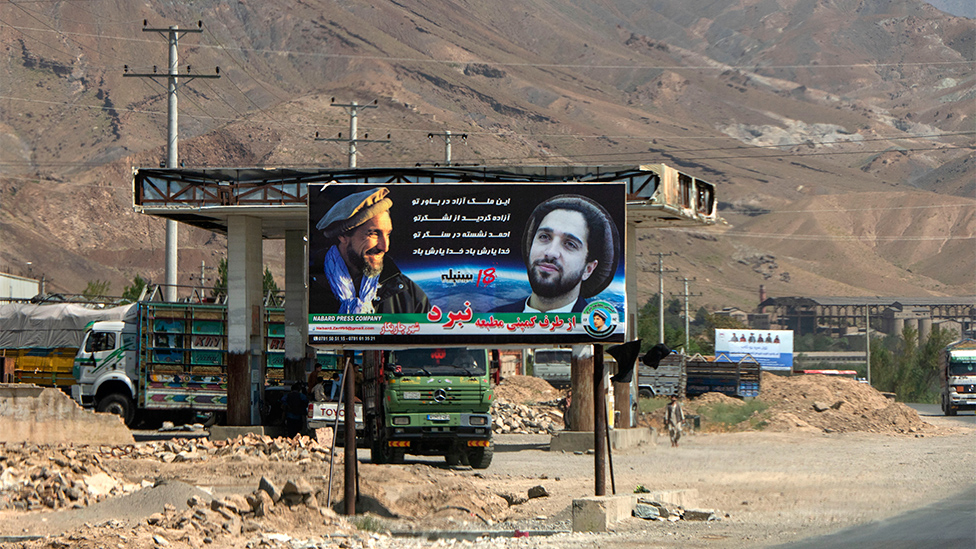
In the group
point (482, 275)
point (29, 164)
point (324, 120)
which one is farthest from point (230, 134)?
point (482, 275)

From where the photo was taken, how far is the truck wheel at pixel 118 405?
1251 inches

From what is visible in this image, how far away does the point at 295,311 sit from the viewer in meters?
33.4

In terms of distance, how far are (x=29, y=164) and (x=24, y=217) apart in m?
43.0

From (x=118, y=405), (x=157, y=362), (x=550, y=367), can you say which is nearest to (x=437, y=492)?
(x=157, y=362)

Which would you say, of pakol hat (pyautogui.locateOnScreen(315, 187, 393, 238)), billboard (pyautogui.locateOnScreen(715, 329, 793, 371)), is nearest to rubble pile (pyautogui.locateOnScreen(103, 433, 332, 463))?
pakol hat (pyautogui.locateOnScreen(315, 187, 393, 238))

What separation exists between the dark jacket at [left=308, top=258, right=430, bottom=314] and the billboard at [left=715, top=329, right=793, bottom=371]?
56.5 metres

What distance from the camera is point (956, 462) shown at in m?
27.6

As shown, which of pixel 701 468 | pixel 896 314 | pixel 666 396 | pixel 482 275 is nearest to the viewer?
pixel 482 275

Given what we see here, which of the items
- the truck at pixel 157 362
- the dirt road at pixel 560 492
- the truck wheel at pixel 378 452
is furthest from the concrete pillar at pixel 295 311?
the truck wheel at pixel 378 452

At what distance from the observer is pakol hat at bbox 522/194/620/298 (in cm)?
1747

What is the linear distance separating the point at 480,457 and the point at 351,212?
8.14 metres

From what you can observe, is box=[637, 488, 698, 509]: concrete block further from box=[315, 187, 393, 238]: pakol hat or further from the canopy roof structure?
the canopy roof structure

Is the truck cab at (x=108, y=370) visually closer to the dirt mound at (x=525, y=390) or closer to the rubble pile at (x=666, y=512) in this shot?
the rubble pile at (x=666, y=512)

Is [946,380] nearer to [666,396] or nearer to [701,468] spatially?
[666,396]
